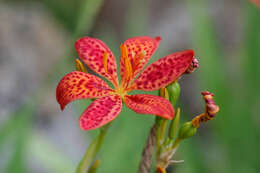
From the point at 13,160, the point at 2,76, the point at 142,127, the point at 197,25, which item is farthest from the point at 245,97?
the point at 2,76

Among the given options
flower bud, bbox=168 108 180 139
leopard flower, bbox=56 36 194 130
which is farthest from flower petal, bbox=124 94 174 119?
flower bud, bbox=168 108 180 139

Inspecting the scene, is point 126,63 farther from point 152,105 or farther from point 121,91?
point 152,105

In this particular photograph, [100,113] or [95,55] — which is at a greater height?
[95,55]

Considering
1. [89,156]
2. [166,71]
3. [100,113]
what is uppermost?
[166,71]

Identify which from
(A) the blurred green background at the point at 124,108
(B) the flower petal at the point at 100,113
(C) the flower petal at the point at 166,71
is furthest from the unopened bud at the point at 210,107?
(A) the blurred green background at the point at 124,108

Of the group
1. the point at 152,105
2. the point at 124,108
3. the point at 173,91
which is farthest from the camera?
the point at 124,108

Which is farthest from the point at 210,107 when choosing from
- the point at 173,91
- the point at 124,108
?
the point at 124,108
